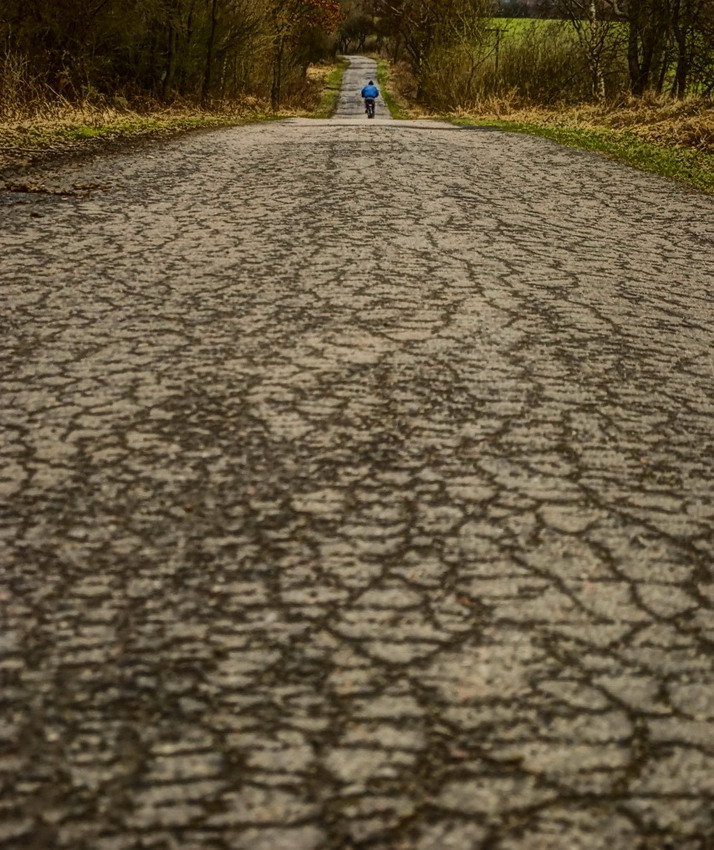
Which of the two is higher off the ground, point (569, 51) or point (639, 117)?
point (569, 51)

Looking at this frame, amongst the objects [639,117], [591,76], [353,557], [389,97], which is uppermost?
[389,97]

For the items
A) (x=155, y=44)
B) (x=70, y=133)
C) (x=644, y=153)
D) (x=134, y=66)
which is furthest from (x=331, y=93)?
(x=70, y=133)

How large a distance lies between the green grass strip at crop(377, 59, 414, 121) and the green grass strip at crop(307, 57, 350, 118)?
207cm

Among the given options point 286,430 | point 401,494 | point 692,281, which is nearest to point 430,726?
point 401,494

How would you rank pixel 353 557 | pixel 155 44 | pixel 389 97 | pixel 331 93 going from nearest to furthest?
pixel 353 557
pixel 155 44
pixel 389 97
pixel 331 93

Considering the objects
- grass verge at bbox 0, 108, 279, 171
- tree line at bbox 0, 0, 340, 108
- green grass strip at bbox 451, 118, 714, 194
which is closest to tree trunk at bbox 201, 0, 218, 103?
tree line at bbox 0, 0, 340, 108

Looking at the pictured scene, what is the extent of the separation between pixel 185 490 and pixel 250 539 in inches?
10.6

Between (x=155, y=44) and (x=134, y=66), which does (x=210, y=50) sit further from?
(x=134, y=66)

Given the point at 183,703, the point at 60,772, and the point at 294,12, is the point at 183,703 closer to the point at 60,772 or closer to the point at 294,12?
the point at 60,772

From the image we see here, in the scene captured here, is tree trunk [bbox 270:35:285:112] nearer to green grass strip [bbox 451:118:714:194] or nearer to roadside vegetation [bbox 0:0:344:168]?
roadside vegetation [bbox 0:0:344:168]

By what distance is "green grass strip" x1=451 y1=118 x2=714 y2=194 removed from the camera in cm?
797

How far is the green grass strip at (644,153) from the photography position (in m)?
7.97

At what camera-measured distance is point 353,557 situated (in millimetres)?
1852

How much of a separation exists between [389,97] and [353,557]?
132ft
